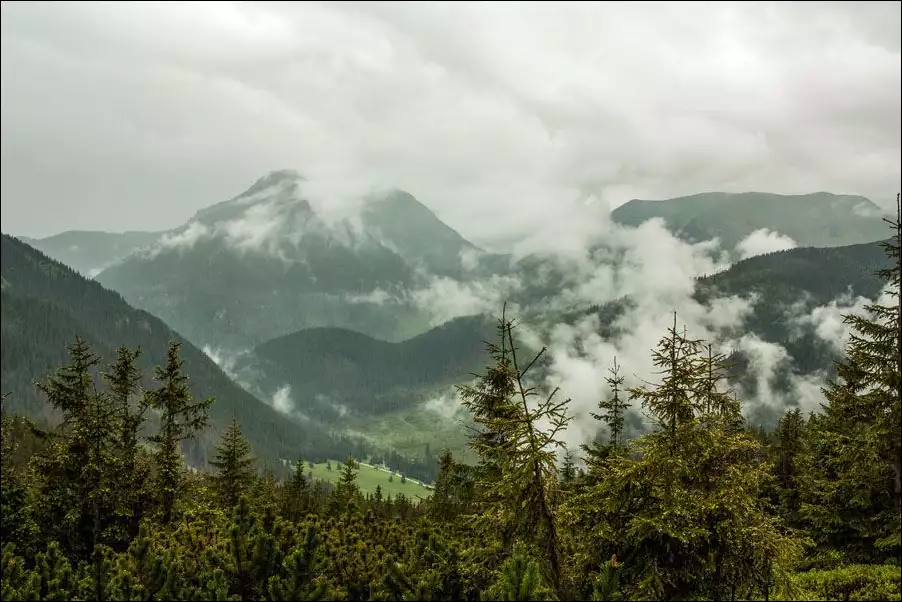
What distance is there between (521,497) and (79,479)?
793 inches

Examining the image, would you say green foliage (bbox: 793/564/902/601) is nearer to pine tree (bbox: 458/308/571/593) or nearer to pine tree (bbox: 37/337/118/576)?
pine tree (bbox: 458/308/571/593)

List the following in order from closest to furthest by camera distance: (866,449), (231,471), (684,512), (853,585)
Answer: (684,512) < (866,449) < (853,585) < (231,471)

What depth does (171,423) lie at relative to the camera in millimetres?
29266

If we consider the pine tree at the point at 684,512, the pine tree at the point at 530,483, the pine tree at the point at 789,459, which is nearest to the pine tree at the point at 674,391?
the pine tree at the point at 684,512

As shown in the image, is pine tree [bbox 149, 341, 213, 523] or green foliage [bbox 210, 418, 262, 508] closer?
pine tree [bbox 149, 341, 213, 523]

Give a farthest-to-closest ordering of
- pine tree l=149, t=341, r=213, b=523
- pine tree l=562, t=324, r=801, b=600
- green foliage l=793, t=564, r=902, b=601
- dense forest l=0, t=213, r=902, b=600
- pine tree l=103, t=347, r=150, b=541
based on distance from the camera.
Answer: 1. pine tree l=149, t=341, r=213, b=523
2. pine tree l=103, t=347, r=150, b=541
3. green foliage l=793, t=564, r=902, b=601
4. pine tree l=562, t=324, r=801, b=600
5. dense forest l=0, t=213, r=902, b=600

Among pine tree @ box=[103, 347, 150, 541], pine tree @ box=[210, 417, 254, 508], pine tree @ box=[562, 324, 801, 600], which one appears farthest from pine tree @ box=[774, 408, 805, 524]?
pine tree @ box=[103, 347, 150, 541]

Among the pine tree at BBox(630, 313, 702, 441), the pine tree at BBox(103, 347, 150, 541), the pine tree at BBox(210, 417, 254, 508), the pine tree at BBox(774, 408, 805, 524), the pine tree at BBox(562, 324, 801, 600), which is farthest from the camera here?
the pine tree at BBox(210, 417, 254, 508)

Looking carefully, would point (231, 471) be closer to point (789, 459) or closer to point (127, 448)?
point (127, 448)

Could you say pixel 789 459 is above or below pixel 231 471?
above

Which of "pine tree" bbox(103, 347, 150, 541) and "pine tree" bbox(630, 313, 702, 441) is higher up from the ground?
"pine tree" bbox(630, 313, 702, 441)

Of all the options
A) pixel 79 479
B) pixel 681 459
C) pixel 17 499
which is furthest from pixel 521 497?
pixel 17 499

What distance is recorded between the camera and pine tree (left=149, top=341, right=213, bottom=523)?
27.6 metres

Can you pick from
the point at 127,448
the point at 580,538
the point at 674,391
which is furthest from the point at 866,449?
the point at 127,448
